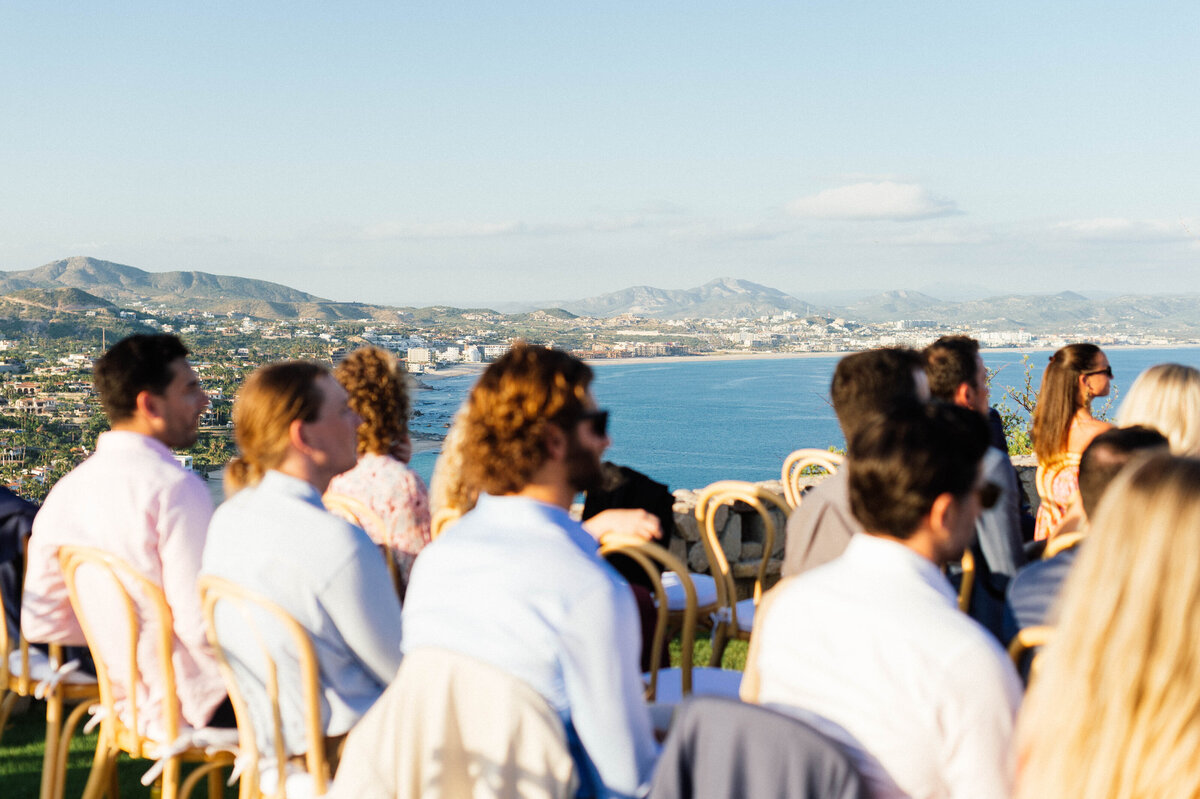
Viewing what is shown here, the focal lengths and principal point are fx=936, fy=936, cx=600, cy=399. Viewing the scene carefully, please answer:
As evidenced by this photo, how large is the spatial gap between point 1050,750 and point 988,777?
0.47 feet

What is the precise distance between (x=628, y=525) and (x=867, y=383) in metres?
0.84

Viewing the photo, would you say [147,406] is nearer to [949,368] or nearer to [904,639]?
[904,639]

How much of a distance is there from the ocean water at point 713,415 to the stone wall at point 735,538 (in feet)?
63.5

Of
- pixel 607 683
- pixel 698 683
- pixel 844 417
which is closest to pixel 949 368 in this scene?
pixel 844 417

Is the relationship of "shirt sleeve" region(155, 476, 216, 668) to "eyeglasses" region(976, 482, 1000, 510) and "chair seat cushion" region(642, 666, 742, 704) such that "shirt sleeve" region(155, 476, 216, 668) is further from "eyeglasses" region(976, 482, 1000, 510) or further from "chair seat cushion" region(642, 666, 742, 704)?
"eyeglasses" region(976, 482, 1000, 510)

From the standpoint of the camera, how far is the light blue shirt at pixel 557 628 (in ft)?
4.96

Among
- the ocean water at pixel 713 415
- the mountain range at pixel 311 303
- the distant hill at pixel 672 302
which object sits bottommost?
the ocean water at pixel 713 415

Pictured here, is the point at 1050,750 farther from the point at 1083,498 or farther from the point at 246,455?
the point at 246,455

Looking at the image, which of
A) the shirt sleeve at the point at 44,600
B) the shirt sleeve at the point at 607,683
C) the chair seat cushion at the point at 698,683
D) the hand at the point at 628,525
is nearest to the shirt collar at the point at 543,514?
the shirt sleeve at the point at 607,683

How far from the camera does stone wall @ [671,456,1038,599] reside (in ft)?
16.2

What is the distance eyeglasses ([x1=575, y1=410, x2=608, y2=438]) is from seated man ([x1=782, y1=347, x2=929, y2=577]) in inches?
36.9

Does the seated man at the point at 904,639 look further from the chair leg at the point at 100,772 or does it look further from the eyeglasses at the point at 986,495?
the chair leg at the point at 100,772

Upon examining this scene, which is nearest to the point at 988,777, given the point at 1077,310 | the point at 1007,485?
the point at 1007,485

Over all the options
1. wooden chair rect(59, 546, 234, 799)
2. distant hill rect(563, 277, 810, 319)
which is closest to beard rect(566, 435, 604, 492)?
wooden chair rect(59, 546, 234, 799)
